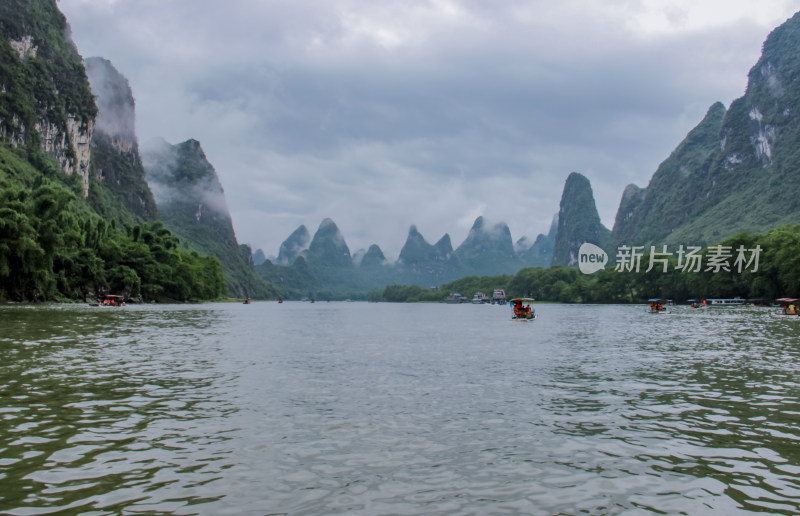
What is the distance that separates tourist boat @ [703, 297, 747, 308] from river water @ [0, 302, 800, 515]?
109 meters

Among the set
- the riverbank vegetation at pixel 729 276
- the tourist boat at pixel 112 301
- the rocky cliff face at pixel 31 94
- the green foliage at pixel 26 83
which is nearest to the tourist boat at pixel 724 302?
the riverbank vegetation at pixel 729 276

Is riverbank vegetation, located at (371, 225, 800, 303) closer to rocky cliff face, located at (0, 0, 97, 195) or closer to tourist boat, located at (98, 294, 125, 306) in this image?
tourist boat, located at (98, 294, 125, 306)

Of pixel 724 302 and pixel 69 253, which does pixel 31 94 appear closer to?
pixel 69 253

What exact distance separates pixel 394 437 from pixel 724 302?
453 ft

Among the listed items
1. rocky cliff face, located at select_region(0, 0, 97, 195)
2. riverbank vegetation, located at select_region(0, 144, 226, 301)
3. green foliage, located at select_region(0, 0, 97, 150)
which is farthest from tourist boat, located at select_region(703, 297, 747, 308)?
green foliage, located at select_region(0, 0, 97, 150)

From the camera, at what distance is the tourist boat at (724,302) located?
12247 centimetres

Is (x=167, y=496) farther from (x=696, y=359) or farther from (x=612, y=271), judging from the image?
(x=612, y=271)

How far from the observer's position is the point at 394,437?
1305 centimetres

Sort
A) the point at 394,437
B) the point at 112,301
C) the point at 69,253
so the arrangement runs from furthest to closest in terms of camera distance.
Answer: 1. the point at 69,253
2. the point at 112,301
3. the point at 394,437

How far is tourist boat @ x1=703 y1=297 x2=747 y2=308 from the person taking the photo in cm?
12247

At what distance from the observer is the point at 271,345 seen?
3722 centimetres

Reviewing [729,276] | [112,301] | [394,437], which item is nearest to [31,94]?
[112,301]

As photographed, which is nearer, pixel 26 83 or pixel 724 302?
pixel 724 302

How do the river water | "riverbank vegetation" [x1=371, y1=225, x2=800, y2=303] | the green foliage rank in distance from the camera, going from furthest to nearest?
the green foliage, "riverbank vegetation" [x1=371, y1=225, x2=800, y2=303], the river water
